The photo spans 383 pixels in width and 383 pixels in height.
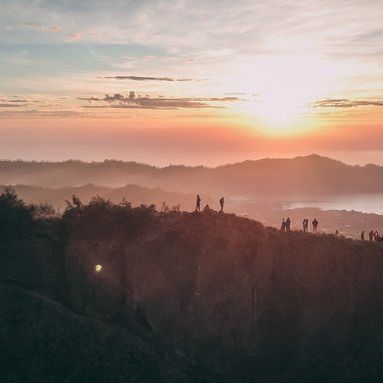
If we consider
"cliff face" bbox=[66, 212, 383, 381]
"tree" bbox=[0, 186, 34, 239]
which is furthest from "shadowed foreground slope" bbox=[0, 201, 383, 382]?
"tree" bbox=[0, 186, 34, 239]

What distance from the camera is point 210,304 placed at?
40.2m

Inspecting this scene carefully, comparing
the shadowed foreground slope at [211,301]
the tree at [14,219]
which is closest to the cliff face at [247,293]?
the shadowed foreground slope at [211,301]

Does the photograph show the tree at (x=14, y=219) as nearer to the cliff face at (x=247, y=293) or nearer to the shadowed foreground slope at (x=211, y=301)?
the shadowed foreground slope at (x=211, y=301)

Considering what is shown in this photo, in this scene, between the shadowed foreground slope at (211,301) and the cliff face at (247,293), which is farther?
the cliff face at (247,293)

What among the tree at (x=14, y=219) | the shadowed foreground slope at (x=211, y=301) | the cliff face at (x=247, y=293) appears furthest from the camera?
the tree at (x=14, y=219)

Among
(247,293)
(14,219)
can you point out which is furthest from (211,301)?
(14,219)

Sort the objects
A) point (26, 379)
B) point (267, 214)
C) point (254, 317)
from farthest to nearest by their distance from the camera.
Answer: point (267, 214)
point (254, 317)
point (26, 379)

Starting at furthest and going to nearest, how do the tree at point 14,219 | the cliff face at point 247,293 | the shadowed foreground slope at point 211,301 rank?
the tree at point 14,219 → the cliff face at point 247,293 → the shadowed foreground slope at point 211,301

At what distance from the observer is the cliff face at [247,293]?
39094 millimetres

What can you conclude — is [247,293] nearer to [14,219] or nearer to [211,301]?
[211,301]

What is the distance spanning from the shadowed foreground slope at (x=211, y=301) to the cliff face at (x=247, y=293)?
0.27 ft

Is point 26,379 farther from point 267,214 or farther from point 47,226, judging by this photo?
point 267,214

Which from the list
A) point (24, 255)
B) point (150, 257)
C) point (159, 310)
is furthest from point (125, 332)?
point (24, 255)

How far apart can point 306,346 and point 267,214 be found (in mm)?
142483
